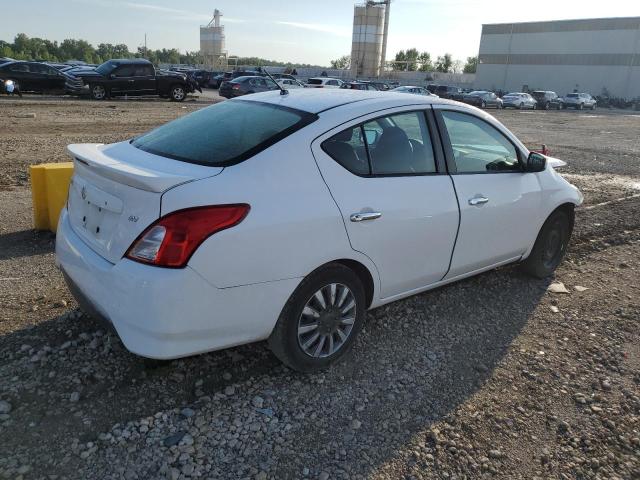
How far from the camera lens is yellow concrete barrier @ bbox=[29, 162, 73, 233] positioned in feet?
17.1

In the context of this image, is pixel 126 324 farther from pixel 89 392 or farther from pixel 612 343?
pixel 612 343

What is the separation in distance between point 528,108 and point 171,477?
48.5 m

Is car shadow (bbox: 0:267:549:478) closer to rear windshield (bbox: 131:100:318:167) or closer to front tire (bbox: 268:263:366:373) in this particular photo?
front tire (bbox: 268:263:366:373)

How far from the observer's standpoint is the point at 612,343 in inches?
155

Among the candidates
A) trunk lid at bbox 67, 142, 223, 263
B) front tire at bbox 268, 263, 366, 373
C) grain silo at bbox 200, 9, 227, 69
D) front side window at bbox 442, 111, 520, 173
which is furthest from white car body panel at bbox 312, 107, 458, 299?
grain silo at bbox 200, 9, 227, 69

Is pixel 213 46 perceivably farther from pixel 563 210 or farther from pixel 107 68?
pixel 563 210

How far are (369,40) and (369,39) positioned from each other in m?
0.16

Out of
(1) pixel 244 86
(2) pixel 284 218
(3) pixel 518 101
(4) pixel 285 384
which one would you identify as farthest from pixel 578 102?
(2) pixel 284 218

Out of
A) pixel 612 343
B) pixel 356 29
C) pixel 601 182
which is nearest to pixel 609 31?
pixel 356 29

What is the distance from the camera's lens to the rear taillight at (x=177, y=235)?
257 cm

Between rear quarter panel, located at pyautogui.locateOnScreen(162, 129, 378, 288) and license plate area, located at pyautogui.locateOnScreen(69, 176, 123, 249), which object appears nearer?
rear quarter panel, located at pyautogui.locateOnScreen(162, 129, 378, 288)

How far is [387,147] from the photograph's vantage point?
3.52m

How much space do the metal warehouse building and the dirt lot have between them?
71288 millimetres

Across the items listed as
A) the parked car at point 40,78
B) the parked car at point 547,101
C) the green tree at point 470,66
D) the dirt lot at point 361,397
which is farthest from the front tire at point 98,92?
the green tree at point 470,66
